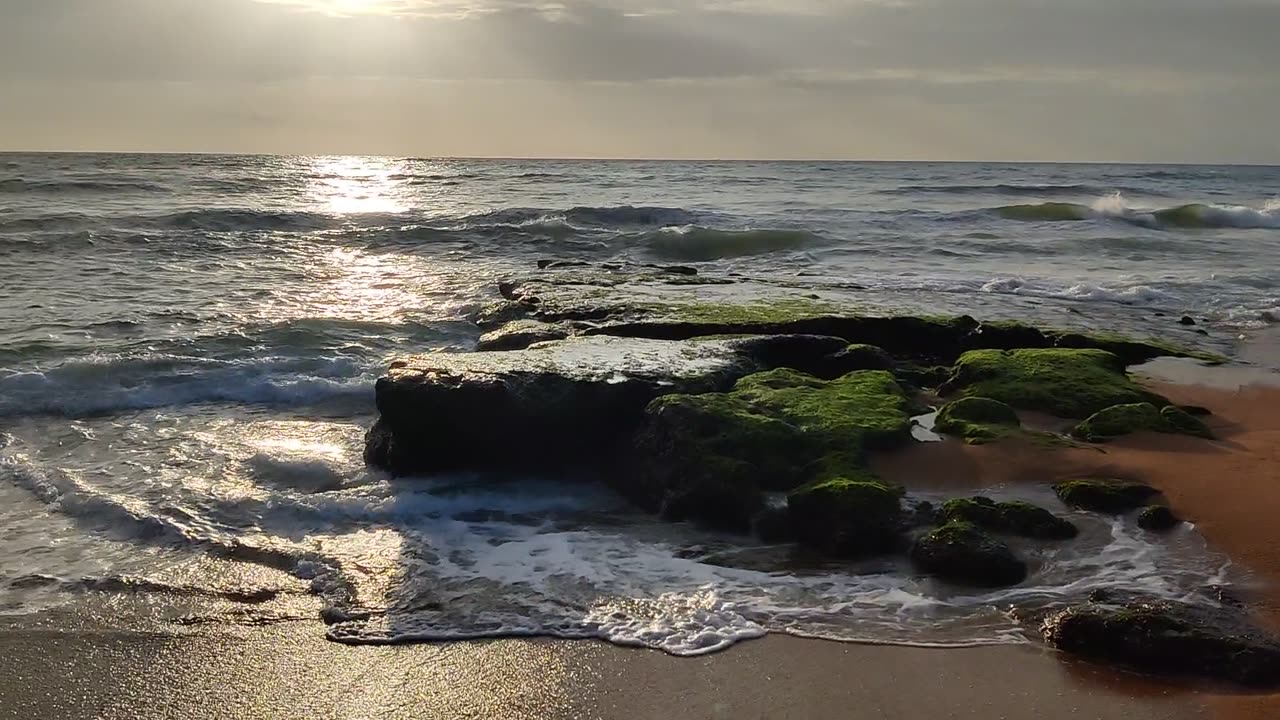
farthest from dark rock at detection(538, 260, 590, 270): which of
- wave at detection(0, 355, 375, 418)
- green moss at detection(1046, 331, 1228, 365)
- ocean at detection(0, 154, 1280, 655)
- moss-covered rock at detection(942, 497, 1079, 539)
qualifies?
moss-covered rock at detection(942, 497, 1079, 539)

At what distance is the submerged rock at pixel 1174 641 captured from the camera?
16.0 ft

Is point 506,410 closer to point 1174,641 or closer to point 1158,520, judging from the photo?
point 1158,520

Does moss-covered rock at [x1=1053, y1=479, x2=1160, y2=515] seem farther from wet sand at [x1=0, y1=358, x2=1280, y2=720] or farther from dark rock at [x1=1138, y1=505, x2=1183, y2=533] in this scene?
wet sand at [x1=0, y1=358, x2=1280, y2=720]

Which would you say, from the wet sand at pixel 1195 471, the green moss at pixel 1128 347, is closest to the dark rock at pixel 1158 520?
the wet sand at pixel 1195 471

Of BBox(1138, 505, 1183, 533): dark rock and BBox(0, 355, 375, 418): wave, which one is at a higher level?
BBox(1138, 505, 1183, 533): dark rock

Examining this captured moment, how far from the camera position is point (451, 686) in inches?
197

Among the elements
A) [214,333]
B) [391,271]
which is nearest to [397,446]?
[214,333]

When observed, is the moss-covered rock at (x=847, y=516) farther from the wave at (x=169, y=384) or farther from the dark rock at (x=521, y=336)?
the wave at (x=169, y=384)

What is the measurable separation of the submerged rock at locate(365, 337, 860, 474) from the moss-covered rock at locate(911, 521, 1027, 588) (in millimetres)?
2808

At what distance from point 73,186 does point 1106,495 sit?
41381 mm

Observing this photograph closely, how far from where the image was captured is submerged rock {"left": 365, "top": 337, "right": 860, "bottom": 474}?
26.5ft

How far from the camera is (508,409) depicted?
8.04 meters

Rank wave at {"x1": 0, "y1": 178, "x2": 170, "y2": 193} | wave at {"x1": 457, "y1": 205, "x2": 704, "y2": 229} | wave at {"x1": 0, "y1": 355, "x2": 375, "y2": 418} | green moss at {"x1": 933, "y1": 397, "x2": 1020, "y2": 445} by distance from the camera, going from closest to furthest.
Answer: green moss at {"x1": 933, "y1": 397, "x2": 1020, "y2": 445}
wave at {"x1": 0, "y1": 355, "x2": 375, "y2": 418}
wave at {"x1": 457, "y1": 205, "x2": 704, "y2": 229}
wave at {"x1": 0, "y1": 178, "x2": 170, "y2": 193}

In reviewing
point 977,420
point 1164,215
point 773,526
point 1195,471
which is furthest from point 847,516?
point 1164,215
